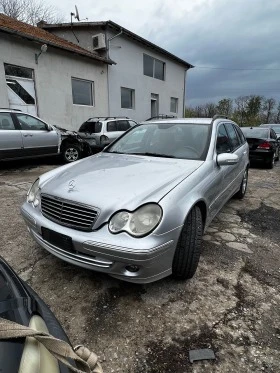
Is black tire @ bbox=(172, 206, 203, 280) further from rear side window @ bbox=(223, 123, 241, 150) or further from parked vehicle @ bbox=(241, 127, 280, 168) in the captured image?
parked vehicle @ bbox=(241, 127, 280, 168)

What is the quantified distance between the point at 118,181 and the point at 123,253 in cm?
74

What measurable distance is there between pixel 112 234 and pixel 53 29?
16186mm

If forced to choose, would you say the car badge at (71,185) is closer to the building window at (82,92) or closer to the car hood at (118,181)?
the car hood at (118,181)

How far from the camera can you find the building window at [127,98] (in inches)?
574

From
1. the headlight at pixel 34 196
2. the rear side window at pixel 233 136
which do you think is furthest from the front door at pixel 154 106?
the headlight at pixel 34 196

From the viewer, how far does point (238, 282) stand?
8.28 ft

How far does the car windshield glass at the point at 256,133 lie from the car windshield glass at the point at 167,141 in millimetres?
5958

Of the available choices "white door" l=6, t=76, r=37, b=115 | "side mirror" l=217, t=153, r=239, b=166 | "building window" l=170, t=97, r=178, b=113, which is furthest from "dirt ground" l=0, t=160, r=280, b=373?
"building window" l=170, t=97, r=178, b=113

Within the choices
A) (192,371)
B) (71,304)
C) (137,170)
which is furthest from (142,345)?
(137,170)

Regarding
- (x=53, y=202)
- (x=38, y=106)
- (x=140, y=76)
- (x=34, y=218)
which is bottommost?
(x=34, y=218)

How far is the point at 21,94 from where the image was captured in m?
9.87

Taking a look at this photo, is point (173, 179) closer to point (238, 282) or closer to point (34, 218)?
point (238, 282)

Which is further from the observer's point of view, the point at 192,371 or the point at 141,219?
the point at 141,219

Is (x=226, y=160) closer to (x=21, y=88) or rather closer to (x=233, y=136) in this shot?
(x=233, y=136)
